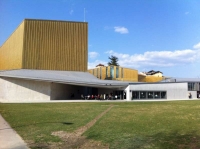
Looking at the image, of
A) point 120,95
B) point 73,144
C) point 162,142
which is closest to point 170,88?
point 120,95

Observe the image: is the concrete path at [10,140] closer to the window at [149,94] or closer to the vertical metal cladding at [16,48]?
the window at [149,94]

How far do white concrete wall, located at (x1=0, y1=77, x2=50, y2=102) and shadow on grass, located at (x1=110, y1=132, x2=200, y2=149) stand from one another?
1236 inches

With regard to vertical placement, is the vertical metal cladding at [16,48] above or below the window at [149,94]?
above

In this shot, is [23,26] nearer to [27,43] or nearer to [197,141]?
[27,43]

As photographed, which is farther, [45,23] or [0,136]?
[45,23]

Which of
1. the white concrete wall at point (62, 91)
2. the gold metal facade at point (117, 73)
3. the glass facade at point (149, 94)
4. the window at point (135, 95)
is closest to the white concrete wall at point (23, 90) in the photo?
the white concrete wall at point (62, 91)

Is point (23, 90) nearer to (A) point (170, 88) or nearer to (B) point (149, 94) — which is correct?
(B) point (149, 94)

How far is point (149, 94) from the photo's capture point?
136ft

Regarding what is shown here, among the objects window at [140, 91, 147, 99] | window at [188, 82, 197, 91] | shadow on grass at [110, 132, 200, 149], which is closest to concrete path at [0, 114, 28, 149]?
shadow on grass at [110, 132, 200, 149]

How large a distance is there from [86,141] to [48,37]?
1624 inches

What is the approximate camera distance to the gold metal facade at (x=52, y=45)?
150ft

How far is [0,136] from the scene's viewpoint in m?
8.81

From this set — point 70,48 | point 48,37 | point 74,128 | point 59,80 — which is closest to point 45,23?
point 48,37

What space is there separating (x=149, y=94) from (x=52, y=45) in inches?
862
